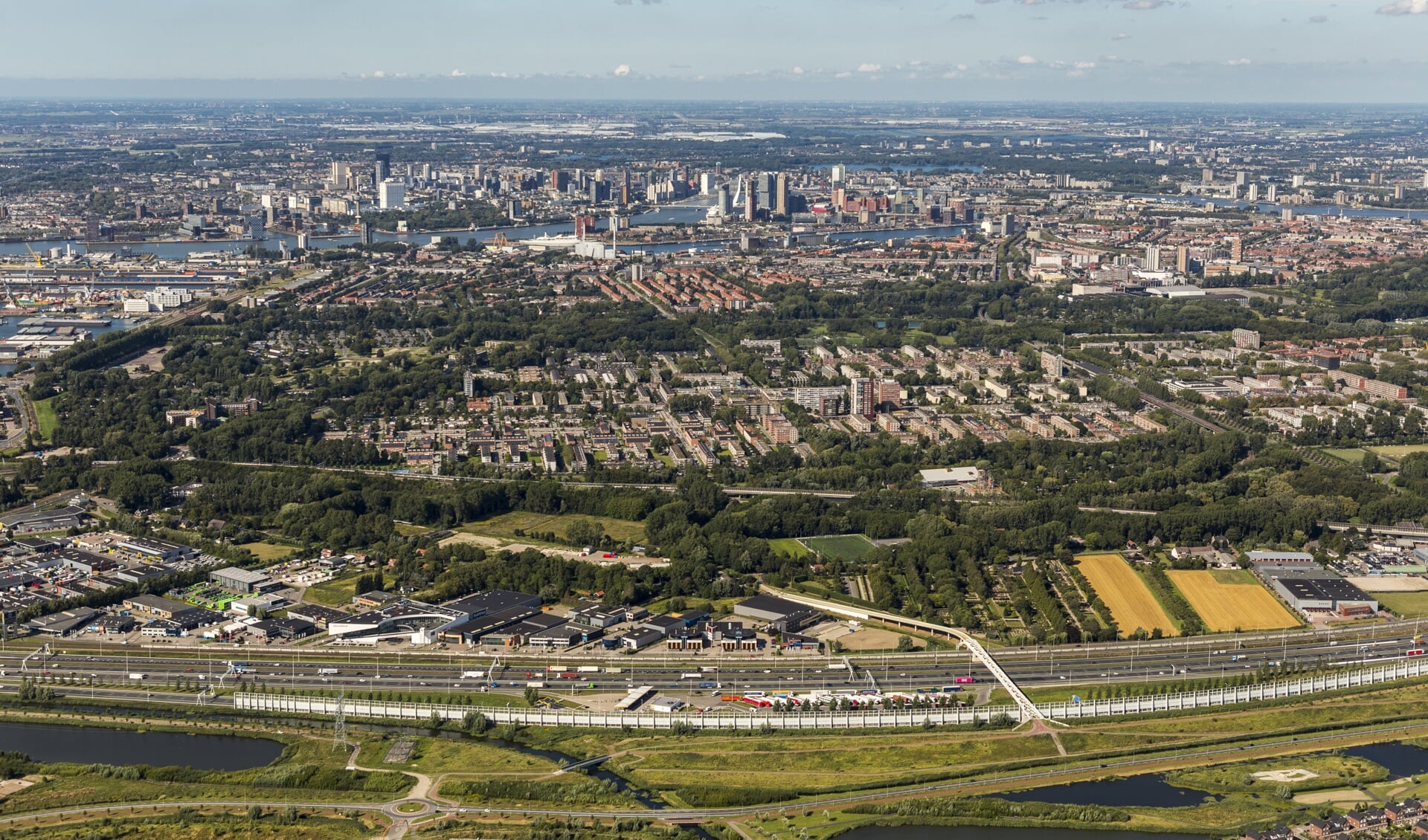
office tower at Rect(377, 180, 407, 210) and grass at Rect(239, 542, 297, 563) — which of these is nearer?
grass at Rect(239, 542, 297, 563)

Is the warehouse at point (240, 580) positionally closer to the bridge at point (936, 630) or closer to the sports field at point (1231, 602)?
the bridge at point (936, 630)

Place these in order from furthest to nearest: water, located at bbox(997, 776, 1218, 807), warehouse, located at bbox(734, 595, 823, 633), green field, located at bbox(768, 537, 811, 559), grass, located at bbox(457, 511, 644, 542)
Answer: grass, located at bbox(457, 511, 644, 542)
green field, located at bbox(768, 537, 811, 559)
warehouse, located at bbox(734, 595, 823, 633)
water, located at bbox(997, 776, 1218, 807)

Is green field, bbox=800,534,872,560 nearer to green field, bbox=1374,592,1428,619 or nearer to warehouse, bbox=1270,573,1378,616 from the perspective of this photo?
warehouse, bbox=1270,573,1378,616

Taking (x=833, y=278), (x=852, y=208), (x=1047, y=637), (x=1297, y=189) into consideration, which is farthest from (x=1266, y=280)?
(x=1047, y=637)

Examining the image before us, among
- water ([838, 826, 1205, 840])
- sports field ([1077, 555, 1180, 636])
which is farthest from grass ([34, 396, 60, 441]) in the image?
water ([838, 826, 1205, 840])

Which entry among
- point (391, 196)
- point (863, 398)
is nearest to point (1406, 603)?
point (863, 398)

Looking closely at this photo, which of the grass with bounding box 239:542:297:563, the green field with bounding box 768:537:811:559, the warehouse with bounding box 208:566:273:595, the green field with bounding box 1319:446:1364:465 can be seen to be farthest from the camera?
the green field with bounding box 1319:446:1364:465

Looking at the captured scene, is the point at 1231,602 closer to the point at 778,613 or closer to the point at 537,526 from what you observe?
the point at 778,613
